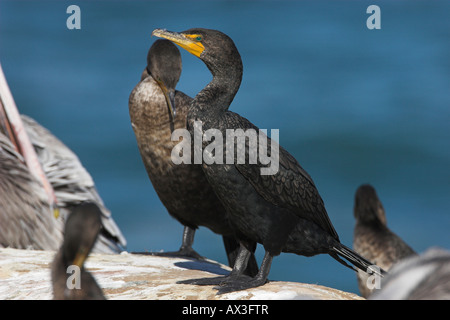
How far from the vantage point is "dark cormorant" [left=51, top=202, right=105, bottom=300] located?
483 centimetres

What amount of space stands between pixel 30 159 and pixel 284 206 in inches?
151

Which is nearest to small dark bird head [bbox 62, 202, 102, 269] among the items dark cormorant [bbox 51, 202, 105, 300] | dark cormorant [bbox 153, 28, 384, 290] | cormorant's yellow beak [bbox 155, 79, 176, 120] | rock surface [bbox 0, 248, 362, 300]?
dark cormorant [bbox 51, 202, 105, 300]

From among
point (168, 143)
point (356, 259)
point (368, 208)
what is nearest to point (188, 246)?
point (168, 143)

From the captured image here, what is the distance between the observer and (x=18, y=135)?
8273 millimetres

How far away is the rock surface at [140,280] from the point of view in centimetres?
515

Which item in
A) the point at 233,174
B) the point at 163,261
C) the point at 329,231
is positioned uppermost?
the point at 233,174

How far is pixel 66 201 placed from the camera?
8547 millimetres

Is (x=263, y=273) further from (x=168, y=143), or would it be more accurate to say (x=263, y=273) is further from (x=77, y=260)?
(x=168, y=143)

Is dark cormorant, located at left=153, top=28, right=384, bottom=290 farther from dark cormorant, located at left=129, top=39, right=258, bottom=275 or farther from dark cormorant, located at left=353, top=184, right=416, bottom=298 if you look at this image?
dark cormorant, located at left=353, top=184, right=416, bottom=298

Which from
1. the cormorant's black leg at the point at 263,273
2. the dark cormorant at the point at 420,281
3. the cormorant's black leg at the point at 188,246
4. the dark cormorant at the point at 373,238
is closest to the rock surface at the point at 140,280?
the cormorant's black leg at the point at 263,273
